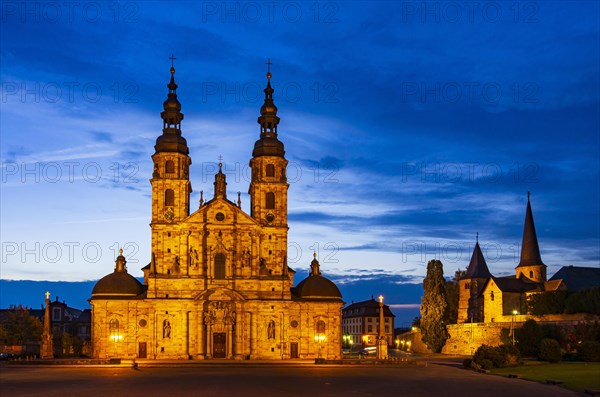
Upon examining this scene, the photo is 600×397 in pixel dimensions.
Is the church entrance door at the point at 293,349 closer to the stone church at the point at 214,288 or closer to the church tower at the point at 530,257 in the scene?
the stone church at the point at 214,288

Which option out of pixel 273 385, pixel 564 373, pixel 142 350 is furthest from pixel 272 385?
pixel 142 350

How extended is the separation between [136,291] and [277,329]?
1549 centimetres

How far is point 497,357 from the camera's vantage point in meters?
57.6

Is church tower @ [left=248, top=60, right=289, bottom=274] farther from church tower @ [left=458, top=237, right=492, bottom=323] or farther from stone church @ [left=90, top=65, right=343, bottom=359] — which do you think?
church tower @ [left=458, top=237, right=492, bottom=323]

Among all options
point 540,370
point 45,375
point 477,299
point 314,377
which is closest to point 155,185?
point 45,375

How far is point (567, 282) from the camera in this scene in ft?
338

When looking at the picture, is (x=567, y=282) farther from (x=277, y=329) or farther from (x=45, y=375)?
(x=45, y=375)

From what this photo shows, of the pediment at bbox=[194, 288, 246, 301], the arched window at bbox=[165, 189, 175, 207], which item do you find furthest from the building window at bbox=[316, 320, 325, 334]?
the arched window at bbox=[165, 189, 175, 207]

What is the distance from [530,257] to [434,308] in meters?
31.3

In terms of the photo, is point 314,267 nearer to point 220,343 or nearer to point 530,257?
point 220,343

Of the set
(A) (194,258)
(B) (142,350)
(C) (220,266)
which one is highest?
(A) (194,258)

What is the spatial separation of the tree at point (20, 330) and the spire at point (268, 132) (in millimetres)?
44049

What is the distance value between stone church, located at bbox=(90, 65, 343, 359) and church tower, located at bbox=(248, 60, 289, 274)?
0.11m

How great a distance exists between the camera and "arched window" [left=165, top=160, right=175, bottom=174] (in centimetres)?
7850
